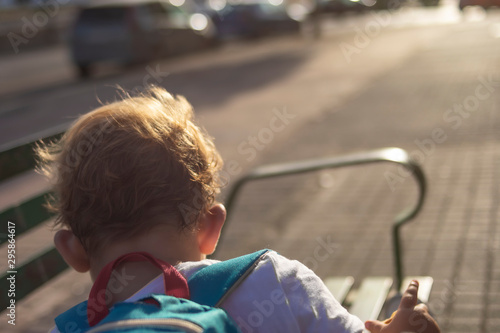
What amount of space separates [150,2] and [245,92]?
20.0ft

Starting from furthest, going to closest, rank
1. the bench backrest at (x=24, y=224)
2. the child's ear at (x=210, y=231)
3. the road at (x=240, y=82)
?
the road at (x=240, y=82), the bench backrest at (x=24, y=224), the child's ear at (x=210, y=231)

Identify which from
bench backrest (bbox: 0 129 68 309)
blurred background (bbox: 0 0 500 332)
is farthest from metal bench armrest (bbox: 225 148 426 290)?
bench backrest (bbox: 0 129 68 309)

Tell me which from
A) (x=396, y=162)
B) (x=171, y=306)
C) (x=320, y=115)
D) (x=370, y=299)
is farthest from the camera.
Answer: (x=320, y=115)

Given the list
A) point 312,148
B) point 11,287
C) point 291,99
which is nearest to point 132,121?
point 11,287

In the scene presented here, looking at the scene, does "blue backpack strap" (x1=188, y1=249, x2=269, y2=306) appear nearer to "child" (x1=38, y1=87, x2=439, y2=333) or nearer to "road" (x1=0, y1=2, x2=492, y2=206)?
"child" (x1=38, y1=87, x2=439, y2=333)

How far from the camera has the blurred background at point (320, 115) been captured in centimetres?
463

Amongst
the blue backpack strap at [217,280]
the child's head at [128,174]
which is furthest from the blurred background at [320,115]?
the blue backpack strap at [217,280]

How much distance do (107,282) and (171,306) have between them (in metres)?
0.18

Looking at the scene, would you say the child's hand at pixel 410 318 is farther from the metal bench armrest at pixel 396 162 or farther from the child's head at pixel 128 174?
the metal bench armrest at pixel 396 162

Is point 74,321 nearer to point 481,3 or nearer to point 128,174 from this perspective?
point 128,174

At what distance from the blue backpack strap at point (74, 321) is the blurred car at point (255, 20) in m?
22.8

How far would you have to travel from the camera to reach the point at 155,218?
1543mm

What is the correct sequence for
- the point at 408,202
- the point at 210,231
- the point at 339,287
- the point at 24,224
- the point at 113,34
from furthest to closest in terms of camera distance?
the point at 113,34
the point at 408,202
the point at 339,287
the point at 24,224
the point at 210,231

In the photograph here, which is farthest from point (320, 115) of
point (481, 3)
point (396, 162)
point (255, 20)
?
point (255, 20)
